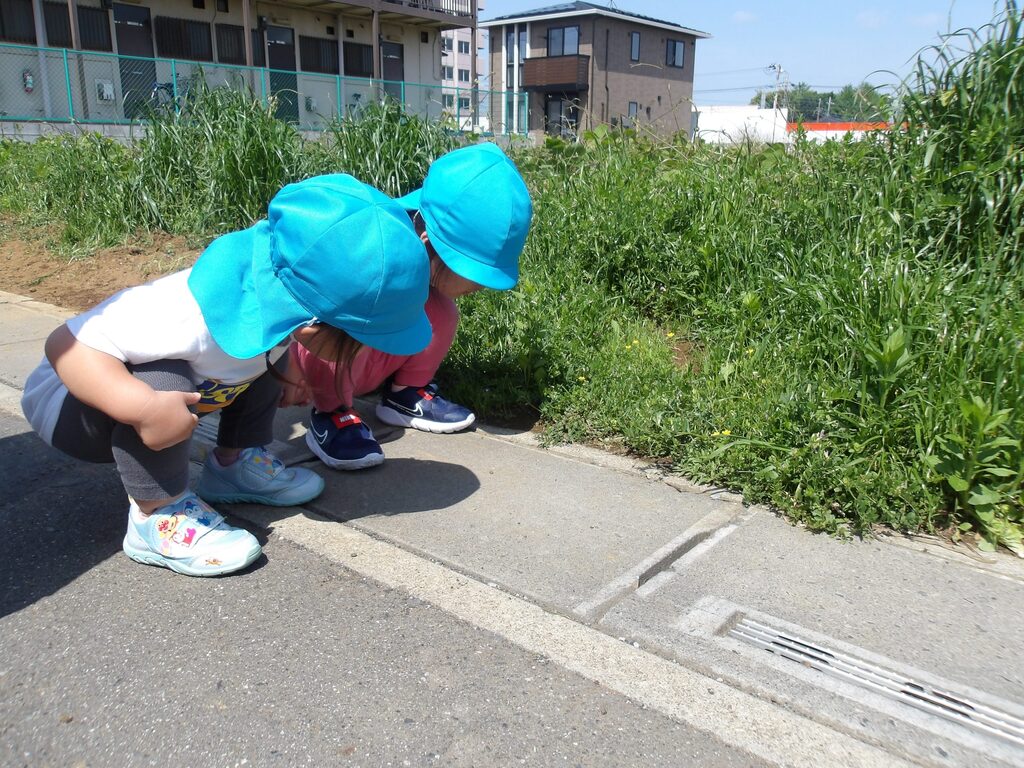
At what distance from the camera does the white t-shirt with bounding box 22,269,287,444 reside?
6.97 feet

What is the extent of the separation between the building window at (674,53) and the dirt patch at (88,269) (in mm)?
43817

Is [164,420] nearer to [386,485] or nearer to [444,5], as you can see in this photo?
[386,485]

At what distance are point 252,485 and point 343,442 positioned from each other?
40 cm

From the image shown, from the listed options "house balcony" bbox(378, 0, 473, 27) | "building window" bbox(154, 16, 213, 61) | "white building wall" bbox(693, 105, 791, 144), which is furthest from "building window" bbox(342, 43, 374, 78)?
"white building wall" bbox(693, 105, 791, 144)

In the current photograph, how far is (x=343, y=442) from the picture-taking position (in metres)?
3.03

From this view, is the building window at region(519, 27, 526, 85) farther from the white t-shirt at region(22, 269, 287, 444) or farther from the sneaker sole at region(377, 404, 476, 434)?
the white t-shirt at region(22, 269, 287, 444)

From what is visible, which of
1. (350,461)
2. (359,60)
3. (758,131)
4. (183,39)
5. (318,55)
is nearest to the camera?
(350,461)

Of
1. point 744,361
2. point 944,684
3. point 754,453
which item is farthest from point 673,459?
point 944,684

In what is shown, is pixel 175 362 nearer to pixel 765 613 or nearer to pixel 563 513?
pixel 563 513

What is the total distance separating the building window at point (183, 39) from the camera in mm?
22719

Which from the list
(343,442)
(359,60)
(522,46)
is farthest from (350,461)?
(522,46)

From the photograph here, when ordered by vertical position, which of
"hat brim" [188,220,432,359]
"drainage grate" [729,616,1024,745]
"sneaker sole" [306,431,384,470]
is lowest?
"drainage grate" [729,616,1024,745]

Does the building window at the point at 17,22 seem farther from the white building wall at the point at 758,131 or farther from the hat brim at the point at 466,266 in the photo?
the hat brim at the point at 466,266

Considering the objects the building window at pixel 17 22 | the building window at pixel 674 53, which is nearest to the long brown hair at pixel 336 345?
the building window at pixel 17 22
